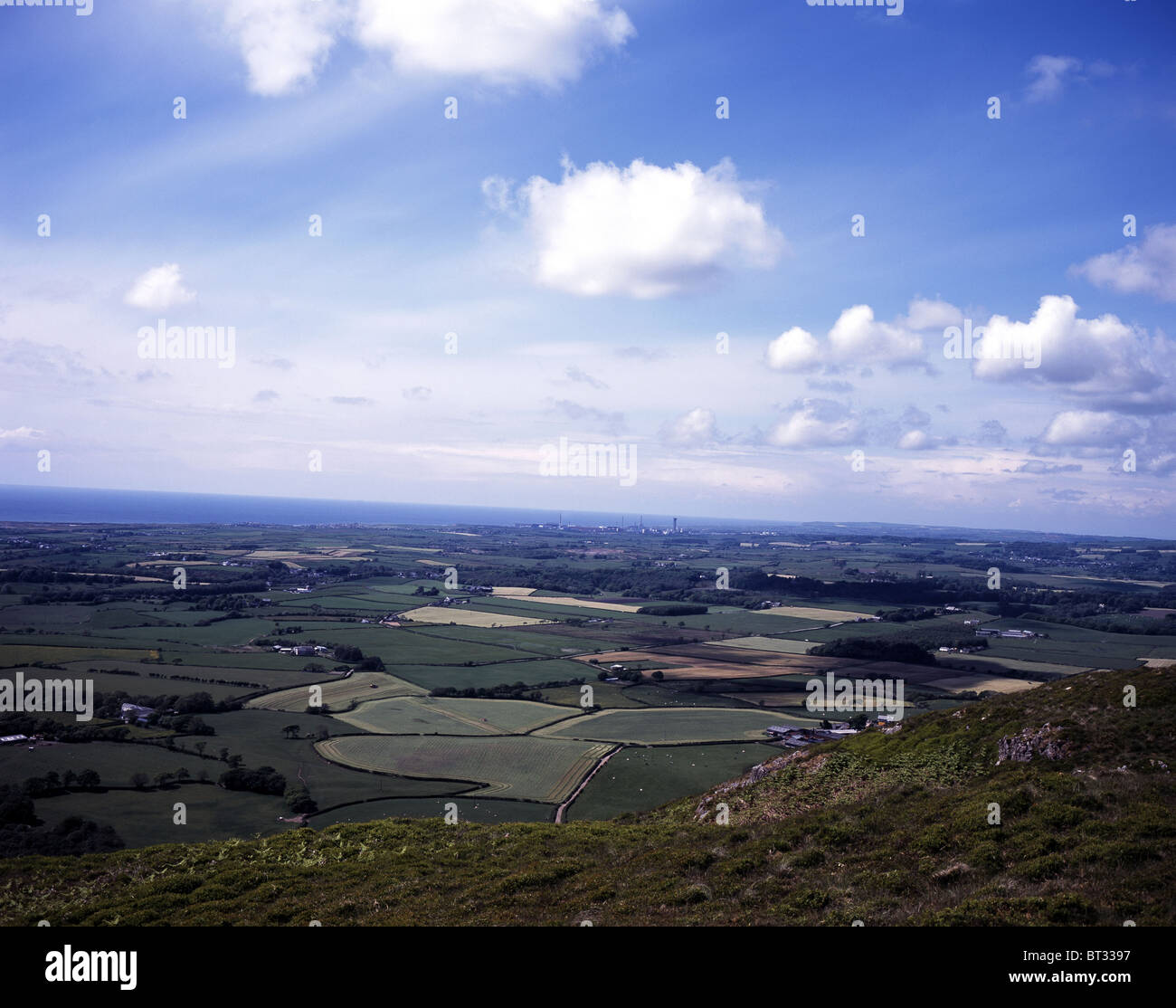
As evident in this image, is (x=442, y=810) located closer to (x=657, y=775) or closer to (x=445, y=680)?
(x=657, y=775)

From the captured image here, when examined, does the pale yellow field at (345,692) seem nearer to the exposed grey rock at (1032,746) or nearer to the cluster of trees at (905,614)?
the exposed grey rock at (1032,746)

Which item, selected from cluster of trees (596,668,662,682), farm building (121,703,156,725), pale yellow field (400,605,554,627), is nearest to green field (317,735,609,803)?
farm building (121,703,156,725)

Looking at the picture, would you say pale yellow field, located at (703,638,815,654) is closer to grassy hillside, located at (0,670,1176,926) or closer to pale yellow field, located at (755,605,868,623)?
pale yellow field, located at (755,605,868,623)

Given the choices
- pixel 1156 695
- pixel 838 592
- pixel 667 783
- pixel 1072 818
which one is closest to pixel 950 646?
pixel 838 592

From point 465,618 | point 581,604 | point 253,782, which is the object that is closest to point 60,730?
point 253,782

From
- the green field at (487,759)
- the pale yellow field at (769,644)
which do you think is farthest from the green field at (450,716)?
the pale yellow field at (769,644)

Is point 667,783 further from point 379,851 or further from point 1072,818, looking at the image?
point 1072,818
